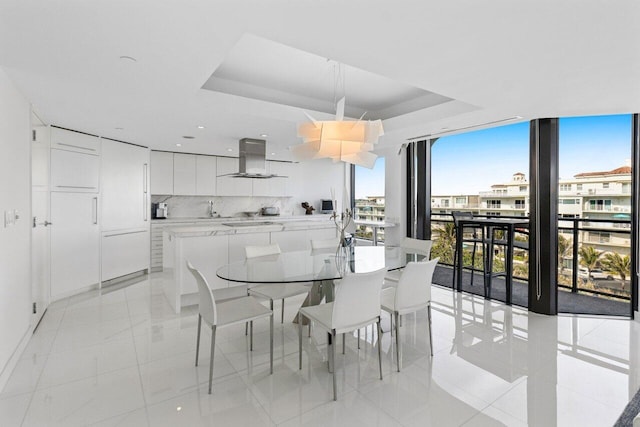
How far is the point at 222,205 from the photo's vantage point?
22.3ft

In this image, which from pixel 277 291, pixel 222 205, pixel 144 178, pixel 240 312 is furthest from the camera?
pixel 222 205

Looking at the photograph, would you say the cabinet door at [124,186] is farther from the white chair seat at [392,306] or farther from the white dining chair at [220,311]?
the white chair seat at [392,306]

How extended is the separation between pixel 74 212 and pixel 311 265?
3.48 m

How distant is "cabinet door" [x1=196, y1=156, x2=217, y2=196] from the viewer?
6.20 meters

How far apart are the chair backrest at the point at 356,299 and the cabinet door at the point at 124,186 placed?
415 cm

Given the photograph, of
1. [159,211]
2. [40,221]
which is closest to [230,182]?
[159,211]

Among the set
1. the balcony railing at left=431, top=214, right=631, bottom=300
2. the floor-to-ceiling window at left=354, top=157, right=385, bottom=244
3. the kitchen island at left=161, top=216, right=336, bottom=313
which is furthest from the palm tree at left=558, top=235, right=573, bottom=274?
the kitchen island at left=161, top=216, right=336, bottom=313

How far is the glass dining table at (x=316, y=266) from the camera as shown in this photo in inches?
95.0

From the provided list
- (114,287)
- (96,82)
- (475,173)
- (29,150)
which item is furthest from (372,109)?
(114,287)

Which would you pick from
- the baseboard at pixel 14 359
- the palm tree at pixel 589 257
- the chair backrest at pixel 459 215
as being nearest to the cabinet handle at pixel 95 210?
the baseboard at pixel 14 359

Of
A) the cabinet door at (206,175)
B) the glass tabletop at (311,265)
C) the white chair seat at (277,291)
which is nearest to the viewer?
the glass tabletop at (311,265)

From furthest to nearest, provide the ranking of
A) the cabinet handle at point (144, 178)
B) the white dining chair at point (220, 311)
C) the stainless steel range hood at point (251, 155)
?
the cabinet handle at point (144, 178) < the stainless steel range hood at point (251, 155) < the white dining chair at point (220, 311)

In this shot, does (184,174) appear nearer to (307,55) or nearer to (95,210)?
(95,210)

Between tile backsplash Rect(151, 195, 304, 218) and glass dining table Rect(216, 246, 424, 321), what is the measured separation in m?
3.93
